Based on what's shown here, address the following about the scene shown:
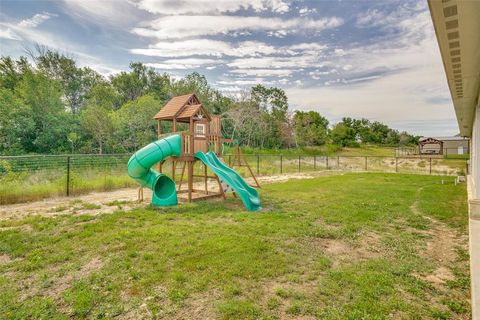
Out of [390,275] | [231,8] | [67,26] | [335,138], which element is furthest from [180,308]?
[335,138]

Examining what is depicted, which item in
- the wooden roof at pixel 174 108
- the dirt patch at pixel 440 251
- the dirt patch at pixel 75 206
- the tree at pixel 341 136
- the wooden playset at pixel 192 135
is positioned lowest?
the dirt patch at pixel 440 251

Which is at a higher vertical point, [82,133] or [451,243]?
[82,133]

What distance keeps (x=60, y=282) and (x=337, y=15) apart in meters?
13.8

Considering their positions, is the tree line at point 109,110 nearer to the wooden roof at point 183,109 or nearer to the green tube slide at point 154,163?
the wooden roof at point 183,109

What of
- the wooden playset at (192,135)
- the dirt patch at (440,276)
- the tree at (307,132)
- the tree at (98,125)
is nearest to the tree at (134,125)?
the tree at (98,125)

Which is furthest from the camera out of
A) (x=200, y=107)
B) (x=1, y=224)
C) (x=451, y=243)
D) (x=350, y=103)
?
(x=350, y=103)

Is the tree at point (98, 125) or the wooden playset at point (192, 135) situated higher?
the tree at point (98, 125)

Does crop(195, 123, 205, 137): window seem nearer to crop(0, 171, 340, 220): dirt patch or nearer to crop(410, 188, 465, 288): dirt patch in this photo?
crop(0, 171, 340, 220): dirt patch

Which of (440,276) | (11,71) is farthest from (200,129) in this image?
(11,71)

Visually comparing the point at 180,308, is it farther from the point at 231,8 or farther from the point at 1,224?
the point at 231,8

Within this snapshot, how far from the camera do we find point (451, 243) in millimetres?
4645

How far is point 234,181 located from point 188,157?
162cm

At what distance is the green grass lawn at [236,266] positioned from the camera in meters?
2.67

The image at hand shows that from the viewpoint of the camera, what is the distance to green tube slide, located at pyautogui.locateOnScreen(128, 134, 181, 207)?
743 centimetres
